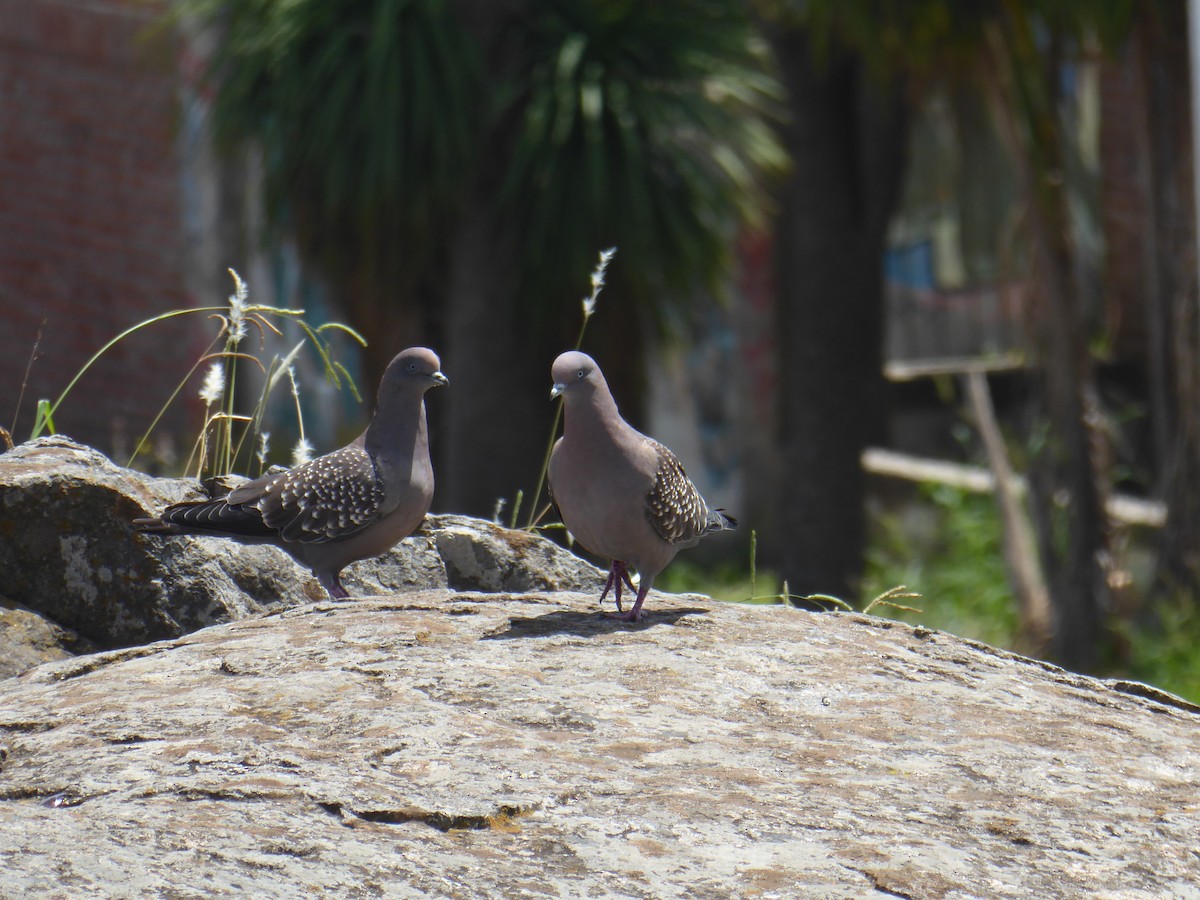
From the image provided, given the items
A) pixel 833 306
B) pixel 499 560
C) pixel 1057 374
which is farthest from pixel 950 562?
pixel 499 560

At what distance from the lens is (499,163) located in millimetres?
8594

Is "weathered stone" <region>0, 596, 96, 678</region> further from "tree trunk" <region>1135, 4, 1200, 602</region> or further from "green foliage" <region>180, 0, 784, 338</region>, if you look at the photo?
"tree trunk" <region>1135, 4, 1200, 602</region>

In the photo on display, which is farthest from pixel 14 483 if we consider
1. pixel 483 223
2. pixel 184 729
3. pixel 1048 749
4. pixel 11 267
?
pixel 11 267

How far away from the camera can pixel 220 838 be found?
2.02 m

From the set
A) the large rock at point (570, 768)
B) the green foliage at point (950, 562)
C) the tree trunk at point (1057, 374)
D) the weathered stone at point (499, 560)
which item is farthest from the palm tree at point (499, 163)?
the large rock at point (570, 768)

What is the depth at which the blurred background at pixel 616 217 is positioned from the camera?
816 cm

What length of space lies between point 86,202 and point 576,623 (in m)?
7.60

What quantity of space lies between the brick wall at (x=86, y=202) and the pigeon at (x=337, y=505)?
5.89 meters

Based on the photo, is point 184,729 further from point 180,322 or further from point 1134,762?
point 180,322

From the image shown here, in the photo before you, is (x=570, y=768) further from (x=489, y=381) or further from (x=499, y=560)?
(x=489, y=381)

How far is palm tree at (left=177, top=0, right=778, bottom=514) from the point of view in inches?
316

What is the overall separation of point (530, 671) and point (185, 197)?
9.07 meters

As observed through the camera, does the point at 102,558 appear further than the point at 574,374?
Yes

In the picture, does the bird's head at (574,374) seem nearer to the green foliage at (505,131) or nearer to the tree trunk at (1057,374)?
the green foliage at (505,131)
